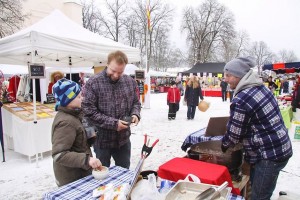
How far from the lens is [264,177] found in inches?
79.4

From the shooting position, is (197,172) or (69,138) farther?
(197,172)

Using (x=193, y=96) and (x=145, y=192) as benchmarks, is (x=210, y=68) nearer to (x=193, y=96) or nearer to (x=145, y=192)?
(x=193, y=96)

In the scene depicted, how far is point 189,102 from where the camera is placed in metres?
10.0

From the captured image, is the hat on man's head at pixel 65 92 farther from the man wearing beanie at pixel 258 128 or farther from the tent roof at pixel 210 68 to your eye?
the tent roof at pixel 210 68

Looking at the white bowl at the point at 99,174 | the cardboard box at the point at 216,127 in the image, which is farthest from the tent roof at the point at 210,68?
the white bowl at the point at 99,174

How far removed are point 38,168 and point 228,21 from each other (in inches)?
1552

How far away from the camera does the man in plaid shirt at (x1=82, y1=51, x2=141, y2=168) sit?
240cm

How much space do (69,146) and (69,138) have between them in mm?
56

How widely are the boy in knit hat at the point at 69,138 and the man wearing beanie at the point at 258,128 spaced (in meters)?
1.15

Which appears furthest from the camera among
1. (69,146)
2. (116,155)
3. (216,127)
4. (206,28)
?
(206,28)

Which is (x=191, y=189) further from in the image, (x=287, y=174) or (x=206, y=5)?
(x=206, y=5)

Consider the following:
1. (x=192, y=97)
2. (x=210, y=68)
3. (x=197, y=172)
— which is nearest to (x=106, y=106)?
(x=197, y=172)

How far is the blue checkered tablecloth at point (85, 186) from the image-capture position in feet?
5.30

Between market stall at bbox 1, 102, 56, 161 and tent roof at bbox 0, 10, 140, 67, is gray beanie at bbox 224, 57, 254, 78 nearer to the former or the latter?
tent roof at bbox 0, 10, 140, 67
